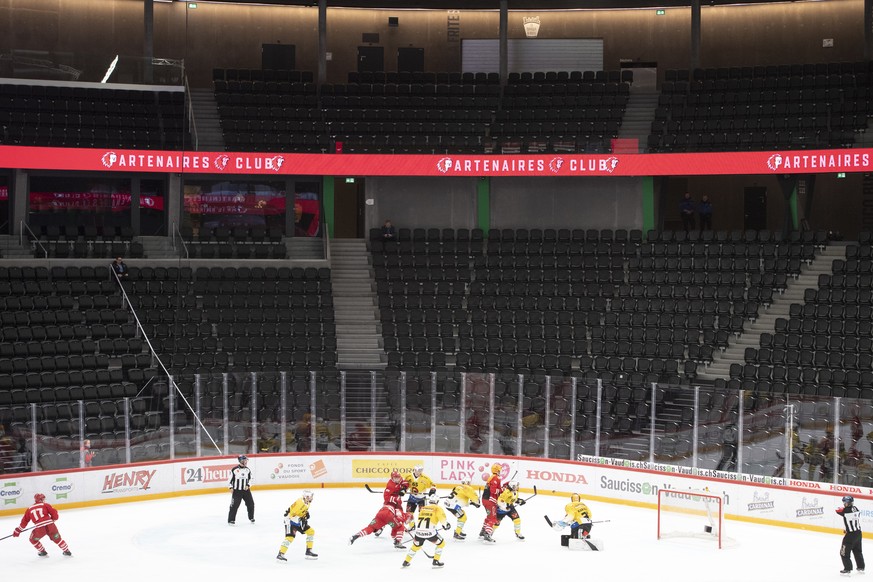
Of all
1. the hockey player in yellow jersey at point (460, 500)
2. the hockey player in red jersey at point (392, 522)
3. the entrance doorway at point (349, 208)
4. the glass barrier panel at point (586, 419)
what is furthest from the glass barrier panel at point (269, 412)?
the entrance doorway at point (349, 208)

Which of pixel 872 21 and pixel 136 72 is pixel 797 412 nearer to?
pixel 872 21

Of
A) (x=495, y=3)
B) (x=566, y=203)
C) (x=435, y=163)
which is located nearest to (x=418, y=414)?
(x=435, y=163)

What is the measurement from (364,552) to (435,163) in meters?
15.0

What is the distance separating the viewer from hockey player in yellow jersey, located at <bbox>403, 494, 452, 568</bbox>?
52.4ft

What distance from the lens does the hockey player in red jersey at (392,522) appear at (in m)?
17.0

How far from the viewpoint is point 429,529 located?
1600 cm

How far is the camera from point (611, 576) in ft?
51.9

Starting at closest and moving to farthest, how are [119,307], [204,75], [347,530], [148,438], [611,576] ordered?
[611,576]
[347,530]
[148,438]
[119,307]
[204,75]

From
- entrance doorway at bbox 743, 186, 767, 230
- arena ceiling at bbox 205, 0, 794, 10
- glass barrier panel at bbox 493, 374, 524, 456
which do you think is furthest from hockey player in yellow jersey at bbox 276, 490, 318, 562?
arena ceiling at bbox 205, 0, 794, 10

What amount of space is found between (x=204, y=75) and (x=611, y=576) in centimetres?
2489

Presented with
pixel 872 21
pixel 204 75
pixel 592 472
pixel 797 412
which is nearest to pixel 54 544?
pixel 592 472

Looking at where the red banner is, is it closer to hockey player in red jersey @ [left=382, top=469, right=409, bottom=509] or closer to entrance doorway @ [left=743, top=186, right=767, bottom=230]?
entrance doorway @ [left=743, top=186, right=767, bottom=230]

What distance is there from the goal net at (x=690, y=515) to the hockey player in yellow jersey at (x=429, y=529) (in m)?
4.07

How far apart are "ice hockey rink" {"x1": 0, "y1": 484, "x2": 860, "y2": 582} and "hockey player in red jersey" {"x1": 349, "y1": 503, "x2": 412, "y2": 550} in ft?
0.71
